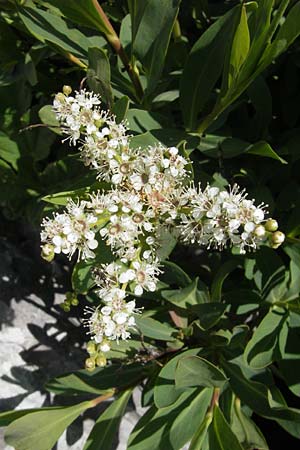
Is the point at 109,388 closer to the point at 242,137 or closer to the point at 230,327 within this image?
the point at 230,327

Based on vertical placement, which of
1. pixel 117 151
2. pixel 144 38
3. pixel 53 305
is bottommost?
pixel 53 305

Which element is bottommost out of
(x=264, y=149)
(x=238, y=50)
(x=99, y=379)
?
(x=99, y=379)

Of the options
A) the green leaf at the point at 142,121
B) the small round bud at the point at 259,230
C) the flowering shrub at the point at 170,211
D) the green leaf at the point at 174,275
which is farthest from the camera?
the green leaf at the point at 174,275

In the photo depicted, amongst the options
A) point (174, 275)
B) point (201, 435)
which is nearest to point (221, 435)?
point (201, 435)

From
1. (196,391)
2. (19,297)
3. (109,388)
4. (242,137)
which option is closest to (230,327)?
(196,391)

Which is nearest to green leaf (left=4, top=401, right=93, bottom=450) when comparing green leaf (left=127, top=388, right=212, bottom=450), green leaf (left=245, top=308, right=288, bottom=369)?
green leaf (left=127, top=388, right=212, bottom=450)

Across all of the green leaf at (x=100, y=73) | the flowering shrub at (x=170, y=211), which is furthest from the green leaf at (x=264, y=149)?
the green leaf at (x=100, y=73)

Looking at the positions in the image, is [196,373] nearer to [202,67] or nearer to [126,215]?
[126,215]

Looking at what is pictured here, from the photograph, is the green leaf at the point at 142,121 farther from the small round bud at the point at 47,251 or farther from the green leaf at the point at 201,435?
the green leaf at the point at 201,435
